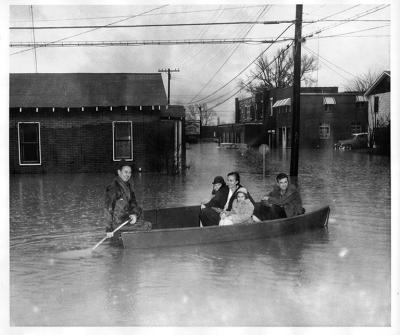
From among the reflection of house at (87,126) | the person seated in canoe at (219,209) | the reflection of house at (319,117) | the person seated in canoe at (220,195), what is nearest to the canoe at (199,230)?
the person seated in canoe at (219,209)

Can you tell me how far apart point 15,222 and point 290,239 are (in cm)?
655

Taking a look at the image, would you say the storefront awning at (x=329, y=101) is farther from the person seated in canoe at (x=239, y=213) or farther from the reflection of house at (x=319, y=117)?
the person seated in canoe at (x=239, y=213)

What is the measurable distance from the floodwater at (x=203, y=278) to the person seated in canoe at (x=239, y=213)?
45 cm

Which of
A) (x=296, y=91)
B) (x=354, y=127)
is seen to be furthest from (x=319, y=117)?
(x=296, y=91)

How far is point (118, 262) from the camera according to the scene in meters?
8.79

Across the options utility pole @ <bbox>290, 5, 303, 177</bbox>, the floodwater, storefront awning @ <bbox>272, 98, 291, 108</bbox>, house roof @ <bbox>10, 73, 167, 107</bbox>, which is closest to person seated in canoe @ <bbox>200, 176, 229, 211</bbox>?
the floodwater

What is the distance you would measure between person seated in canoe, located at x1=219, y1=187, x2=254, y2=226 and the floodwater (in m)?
0.45

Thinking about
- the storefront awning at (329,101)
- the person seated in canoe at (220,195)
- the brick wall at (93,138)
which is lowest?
the person seated in canoe at (220,195)

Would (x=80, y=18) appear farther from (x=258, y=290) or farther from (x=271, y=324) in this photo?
(x=271, y=324)

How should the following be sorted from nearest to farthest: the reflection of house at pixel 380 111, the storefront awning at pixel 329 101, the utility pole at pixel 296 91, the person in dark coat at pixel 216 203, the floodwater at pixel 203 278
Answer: the floodwater at pixel 203 278
the person in dark coat at pixel 216 203
the utility pole at pixel 296 91
the reflection of house at pixel 380 111
the storefront awning at pixel 329 101

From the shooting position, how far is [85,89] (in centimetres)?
2378

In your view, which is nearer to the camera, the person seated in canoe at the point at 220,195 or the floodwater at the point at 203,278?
the floodwater at the point at 203,278

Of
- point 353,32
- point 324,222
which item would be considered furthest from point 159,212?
point 353,32

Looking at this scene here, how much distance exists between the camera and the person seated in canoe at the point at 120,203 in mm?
9258
